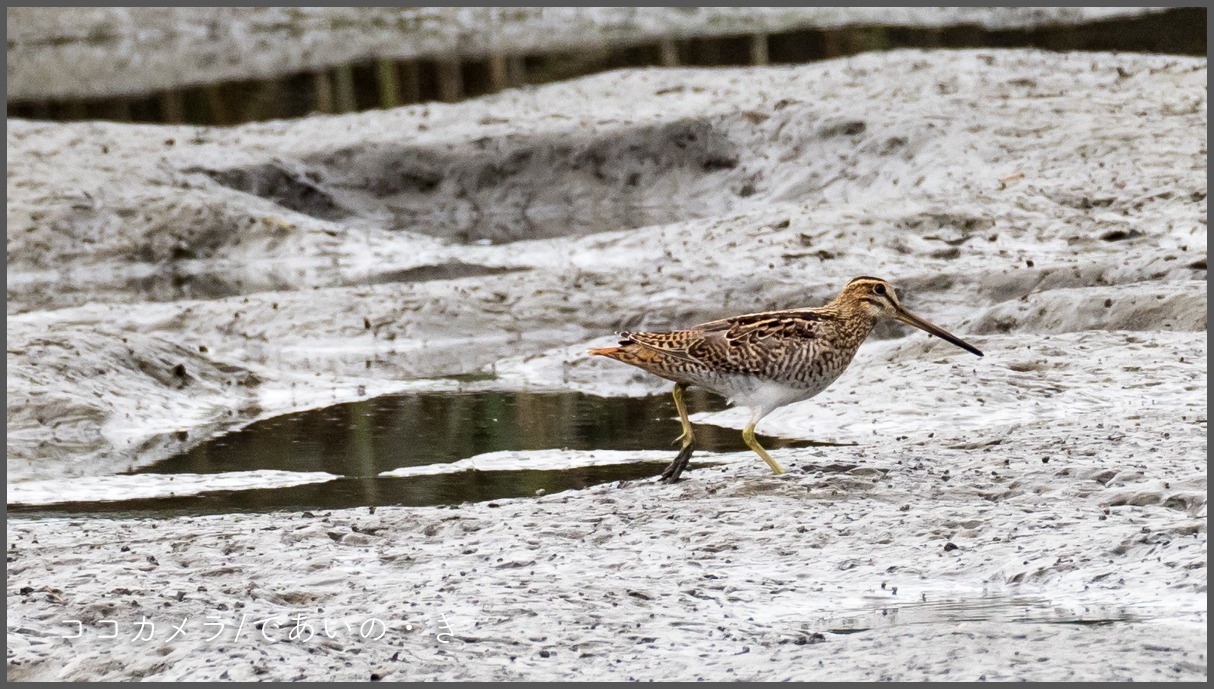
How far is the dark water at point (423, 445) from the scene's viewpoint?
7781 mm

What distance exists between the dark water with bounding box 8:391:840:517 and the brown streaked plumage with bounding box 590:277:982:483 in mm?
711

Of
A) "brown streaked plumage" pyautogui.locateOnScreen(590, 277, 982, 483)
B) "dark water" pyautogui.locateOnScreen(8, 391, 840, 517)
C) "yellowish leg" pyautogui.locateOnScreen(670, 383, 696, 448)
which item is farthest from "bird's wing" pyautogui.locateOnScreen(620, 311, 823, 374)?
"dark water" pyautogui.locateOnScreen(8, 391, 840, 517)

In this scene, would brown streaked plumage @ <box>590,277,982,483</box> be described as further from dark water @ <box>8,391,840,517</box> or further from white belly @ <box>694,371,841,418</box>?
dark water @ <box>8,391,840,517</box>

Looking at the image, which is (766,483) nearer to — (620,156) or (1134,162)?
(1134,162)

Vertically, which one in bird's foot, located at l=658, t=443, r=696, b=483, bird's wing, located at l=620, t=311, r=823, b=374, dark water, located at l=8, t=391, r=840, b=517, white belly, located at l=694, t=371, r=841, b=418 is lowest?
dark water, located at l=8, t=391, r=840, b=517

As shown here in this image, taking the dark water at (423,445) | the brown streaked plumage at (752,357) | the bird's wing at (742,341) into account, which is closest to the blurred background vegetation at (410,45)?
the dark water at (423,445)

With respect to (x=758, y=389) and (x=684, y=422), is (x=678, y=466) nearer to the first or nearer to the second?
(x=684, y=422)

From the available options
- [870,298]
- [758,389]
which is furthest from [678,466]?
[870,298]

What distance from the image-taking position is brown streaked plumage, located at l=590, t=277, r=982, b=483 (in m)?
7.21

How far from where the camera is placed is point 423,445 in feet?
29.2

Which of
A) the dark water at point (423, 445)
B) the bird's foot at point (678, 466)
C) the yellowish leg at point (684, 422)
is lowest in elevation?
the dark water at point (423, 445)

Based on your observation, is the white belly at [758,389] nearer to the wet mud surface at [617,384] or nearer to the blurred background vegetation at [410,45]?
the wet mud surface at [617,384]

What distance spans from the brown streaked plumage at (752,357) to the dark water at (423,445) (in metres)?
0.71

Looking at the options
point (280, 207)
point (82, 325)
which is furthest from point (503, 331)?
point (280, 207)
